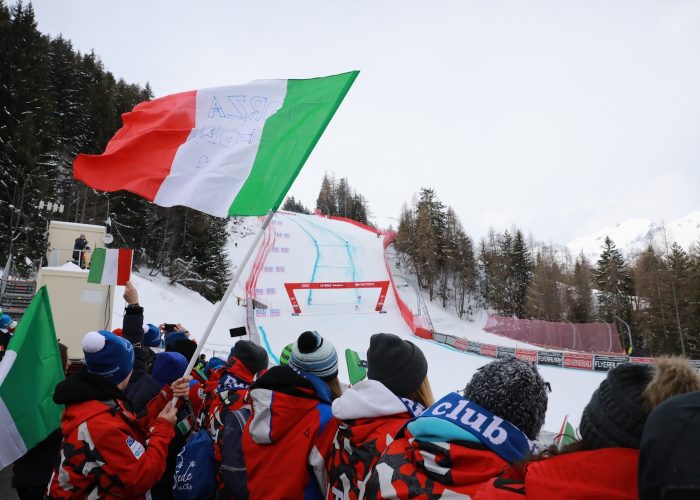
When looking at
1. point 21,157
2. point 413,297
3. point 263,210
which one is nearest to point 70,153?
point 21,157

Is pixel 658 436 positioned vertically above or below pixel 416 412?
above

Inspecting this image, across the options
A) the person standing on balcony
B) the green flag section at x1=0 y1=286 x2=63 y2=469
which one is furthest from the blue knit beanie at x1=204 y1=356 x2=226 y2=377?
the person standing on balcony

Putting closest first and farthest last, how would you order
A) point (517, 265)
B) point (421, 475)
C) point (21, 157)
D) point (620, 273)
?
point (421, 475), point (21, 157), point (620, 273), point (517, 265)

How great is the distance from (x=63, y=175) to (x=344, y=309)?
2569 centimetres

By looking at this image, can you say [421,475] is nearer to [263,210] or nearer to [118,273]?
[263,210]

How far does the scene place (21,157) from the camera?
23828 mm

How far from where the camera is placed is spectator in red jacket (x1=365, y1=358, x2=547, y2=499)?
1370 mm

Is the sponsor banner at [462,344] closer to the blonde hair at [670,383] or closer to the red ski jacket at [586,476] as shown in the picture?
the blonde hair at [670,383]

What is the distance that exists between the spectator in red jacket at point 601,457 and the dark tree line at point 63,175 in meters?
25.1

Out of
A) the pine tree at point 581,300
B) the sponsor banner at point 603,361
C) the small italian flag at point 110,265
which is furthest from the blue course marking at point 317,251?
the pine tree at point 581,300

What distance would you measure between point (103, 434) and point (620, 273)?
5049 cm

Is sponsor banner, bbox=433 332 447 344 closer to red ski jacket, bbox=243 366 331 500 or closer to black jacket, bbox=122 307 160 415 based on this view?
black jacket, bbox=122 307 160 415

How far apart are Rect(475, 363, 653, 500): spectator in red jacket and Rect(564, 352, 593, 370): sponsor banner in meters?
20.1

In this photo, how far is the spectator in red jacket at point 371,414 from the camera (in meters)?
1.86
